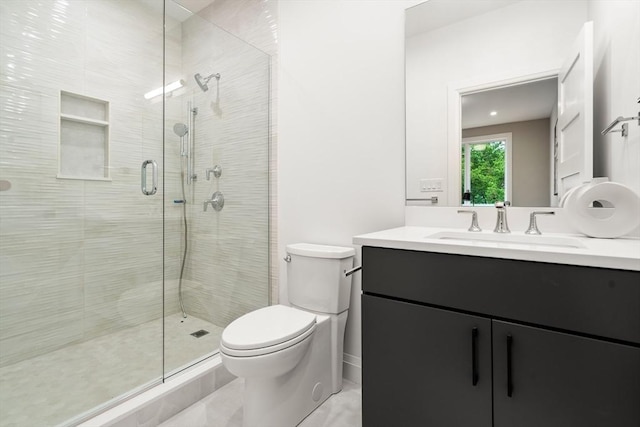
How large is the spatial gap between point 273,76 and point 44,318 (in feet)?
6.66

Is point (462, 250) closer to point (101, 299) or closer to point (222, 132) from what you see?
point (222, 132)

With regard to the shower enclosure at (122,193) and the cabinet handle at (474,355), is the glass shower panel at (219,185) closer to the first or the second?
the shower enclosure at (122,193)

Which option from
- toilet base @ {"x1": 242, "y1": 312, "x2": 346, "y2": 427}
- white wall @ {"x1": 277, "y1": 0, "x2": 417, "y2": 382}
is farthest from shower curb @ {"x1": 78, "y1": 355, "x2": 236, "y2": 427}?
white wall @ {"x1": 277, "y1": 0, "x2": 417, "y2": 382}

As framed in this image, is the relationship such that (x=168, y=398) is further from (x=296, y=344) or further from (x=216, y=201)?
(x=216, y=201)

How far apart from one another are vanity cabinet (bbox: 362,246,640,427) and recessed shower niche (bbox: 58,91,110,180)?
73.3 inches

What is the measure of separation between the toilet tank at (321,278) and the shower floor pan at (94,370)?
2.41 feet

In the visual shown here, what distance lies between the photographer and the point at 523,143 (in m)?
1.38

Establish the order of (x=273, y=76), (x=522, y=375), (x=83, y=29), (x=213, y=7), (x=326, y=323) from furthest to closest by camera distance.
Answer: (x=213, y=7), (x=273, y=76), (x=83, y=29), (x=326, y=323), (x=522, y=375)

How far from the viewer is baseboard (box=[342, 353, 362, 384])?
1742mm

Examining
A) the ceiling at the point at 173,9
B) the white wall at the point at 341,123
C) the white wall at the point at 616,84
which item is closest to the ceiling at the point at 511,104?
the white wall at the point at 616,84

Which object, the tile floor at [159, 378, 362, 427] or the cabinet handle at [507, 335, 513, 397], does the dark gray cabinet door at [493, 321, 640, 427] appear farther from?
the tile floor at [159, 378, 362, 427]

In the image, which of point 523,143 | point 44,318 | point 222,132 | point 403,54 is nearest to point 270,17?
point 222,132

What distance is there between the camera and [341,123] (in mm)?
1802

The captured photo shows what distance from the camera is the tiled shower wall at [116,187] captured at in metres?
1.66
